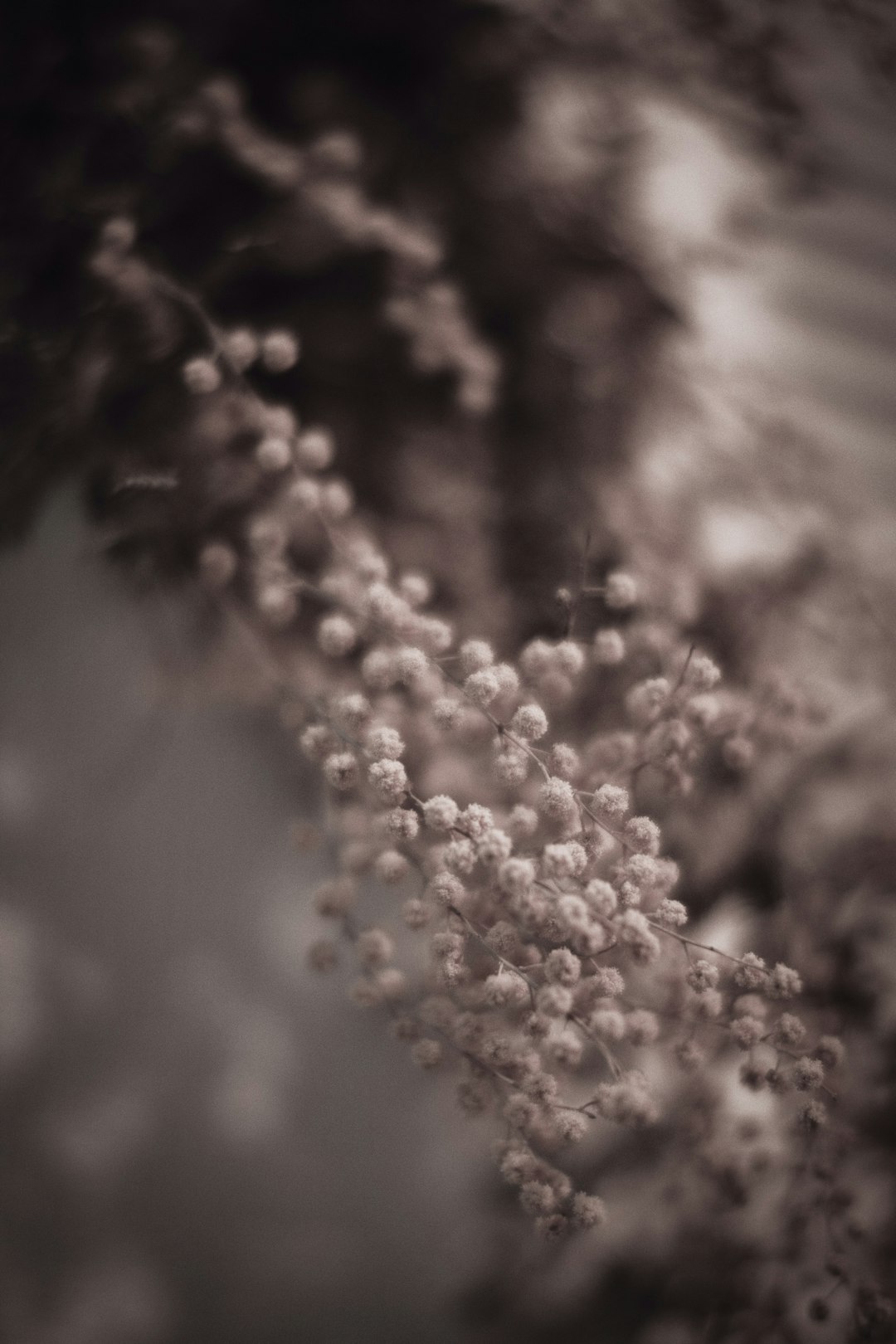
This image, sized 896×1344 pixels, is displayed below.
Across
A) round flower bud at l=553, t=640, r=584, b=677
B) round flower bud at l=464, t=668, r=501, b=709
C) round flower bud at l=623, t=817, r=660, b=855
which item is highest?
round flower bud at l=553, t=640, r=584, b=677

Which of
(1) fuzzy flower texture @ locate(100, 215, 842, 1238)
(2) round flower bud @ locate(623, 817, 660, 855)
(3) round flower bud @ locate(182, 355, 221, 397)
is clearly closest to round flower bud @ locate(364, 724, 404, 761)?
(1) fuzzy flower texture @ locate(100, 215, 842, 1238)

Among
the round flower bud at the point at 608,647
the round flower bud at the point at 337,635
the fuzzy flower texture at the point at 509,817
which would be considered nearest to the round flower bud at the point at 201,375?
the fuzzy flower texture at the point at 509,817

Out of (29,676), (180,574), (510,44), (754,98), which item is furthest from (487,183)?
(29,676)

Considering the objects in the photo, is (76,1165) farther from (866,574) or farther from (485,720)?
(866,574)

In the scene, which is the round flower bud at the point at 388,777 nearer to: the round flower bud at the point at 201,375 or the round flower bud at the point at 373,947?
the round flower bud at the point at 373,947

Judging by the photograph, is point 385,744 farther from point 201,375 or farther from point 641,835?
point 201,375

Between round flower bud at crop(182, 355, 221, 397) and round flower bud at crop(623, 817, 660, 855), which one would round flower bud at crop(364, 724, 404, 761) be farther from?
round flower bud at crop(182, 355, 221, 397)

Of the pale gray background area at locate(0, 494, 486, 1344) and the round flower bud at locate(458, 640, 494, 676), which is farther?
the pale gray background area at locate(0, 494, 486, 1344)

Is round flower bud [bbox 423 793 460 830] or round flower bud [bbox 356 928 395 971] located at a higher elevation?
round flower bud [bbox 423 793 460 830]
